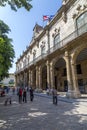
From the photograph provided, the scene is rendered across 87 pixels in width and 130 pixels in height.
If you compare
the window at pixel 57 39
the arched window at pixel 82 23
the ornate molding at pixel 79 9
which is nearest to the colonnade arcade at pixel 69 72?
the arched window at pixel 82 23

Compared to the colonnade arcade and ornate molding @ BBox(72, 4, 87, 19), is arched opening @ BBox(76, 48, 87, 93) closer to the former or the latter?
the colonnade arcade

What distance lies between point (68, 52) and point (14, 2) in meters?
13.8

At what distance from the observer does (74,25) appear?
20922 mm

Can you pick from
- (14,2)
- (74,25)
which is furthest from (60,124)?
(74,25)

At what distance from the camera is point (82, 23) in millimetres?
19703

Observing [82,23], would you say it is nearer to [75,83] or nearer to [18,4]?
[75,83]

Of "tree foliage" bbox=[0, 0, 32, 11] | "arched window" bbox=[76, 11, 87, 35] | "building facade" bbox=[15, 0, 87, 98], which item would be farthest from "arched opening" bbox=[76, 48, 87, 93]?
"tree foliage" bbox=[0, 0, 32, 11]

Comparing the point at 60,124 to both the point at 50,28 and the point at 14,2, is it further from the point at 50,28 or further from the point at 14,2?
the point at 50,28

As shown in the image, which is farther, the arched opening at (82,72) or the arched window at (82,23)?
the arched opening at (82,72)

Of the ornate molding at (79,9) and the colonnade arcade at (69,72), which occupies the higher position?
the ornate molding at (79,9)

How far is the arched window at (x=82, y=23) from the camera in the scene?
19042 mm

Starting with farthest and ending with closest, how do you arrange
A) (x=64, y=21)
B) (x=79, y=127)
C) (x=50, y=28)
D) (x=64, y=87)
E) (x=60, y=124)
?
(x=64, y=87) → (x=50, y=28) → (x=64, y=21) → (x=60, y=124) → (x=79, y=127)

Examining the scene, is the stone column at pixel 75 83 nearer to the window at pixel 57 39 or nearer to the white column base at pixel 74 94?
the white column base at pixel 74 94

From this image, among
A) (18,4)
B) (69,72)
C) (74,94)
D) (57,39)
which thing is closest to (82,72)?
(69,72)
